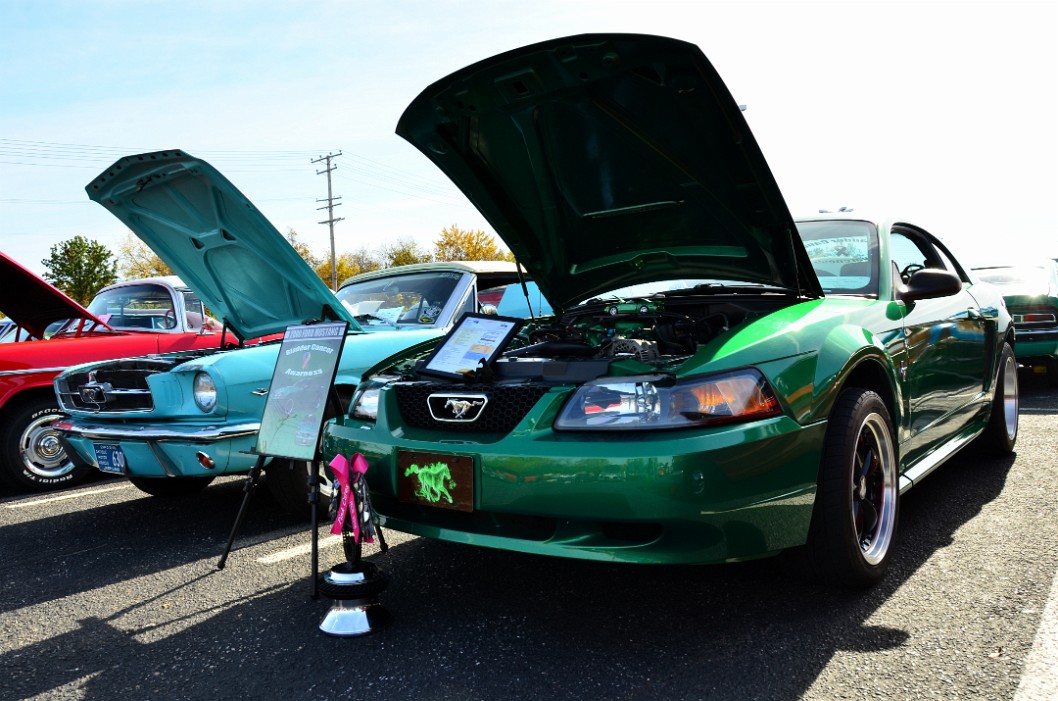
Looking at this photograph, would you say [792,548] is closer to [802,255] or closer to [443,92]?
[802,255]

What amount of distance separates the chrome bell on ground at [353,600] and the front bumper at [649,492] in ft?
1.23

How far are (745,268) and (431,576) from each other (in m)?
1.89

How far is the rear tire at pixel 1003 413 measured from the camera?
16.1 feet

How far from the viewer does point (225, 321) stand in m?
5.19

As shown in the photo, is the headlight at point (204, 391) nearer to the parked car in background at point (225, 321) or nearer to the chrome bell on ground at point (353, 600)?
the parked car in background at point (225, 321)

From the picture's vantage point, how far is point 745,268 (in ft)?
11.6

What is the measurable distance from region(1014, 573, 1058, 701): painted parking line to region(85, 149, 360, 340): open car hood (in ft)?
11.5

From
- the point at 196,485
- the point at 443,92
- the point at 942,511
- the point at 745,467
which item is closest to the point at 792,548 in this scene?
the point at 745,467

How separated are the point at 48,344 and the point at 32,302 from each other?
33 centimetres

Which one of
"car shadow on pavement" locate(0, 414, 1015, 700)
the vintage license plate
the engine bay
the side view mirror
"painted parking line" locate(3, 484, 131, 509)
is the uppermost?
the side view mirror

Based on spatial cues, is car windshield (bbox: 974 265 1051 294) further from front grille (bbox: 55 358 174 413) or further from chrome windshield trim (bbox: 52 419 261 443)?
front grille (bbox: 55 358 174 413)

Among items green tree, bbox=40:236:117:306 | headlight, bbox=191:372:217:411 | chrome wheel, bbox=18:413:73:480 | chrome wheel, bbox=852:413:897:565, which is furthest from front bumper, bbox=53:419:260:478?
green tree, bbox=40:236:117:306

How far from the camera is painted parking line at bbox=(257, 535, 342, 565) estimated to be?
12.4 feet

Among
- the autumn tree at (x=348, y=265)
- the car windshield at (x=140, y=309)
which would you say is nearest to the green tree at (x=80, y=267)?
the autumn tree at (x=348, y=265)
